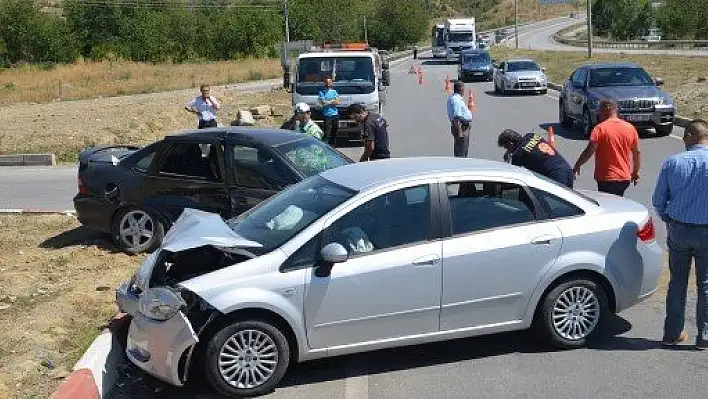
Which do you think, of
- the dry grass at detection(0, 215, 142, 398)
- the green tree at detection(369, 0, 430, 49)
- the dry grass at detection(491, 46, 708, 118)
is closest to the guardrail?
the dry grass at detection(491, 46, 708, 118)

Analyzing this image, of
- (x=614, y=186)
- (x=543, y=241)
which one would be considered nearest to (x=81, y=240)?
(x=614, y=186)

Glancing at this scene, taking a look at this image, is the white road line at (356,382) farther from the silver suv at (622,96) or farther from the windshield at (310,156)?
the silver suv at (622,96)

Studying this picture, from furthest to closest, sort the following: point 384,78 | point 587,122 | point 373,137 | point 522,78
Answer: point 522,78
point 384,78
point 587,122
point 373,137

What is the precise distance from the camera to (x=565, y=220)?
634cm

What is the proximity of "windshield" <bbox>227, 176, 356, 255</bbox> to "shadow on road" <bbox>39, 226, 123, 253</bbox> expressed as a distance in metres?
4.00

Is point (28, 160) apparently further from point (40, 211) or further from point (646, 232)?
point (646, 232)

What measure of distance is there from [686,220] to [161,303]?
12.4 ft

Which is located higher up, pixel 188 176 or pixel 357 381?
pixel 188 176

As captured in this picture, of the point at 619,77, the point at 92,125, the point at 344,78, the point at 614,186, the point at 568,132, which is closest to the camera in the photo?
the point at 614,186

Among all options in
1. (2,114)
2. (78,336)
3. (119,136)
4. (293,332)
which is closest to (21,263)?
(78,336)

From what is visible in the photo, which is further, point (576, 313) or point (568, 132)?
point (568, 132)

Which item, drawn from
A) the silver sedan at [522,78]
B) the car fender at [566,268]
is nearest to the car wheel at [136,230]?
the car fender at [566,268]

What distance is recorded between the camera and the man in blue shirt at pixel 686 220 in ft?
19.8

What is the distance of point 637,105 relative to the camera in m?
18.7
